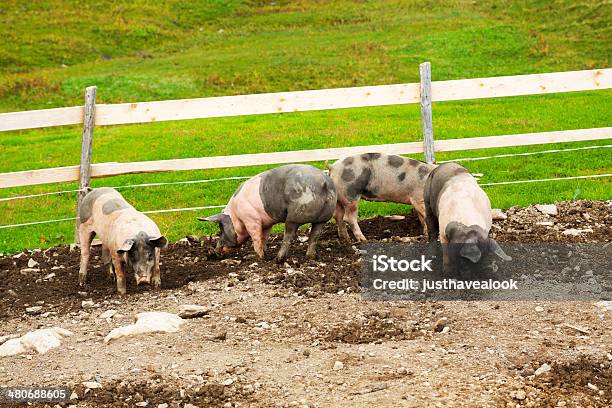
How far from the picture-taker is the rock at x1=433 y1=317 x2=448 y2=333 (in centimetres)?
688

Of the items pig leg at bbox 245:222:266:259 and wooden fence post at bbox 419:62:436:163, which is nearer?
pig leg at bbox 245:222:266:259

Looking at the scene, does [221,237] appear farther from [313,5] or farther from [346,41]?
[313,5]

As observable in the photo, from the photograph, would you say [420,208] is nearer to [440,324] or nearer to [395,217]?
[395,217]

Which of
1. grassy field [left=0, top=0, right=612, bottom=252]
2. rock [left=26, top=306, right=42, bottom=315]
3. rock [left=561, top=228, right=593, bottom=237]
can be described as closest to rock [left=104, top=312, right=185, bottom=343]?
rock [left=26, top=306, right=42, bottom=315]

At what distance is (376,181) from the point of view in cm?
958

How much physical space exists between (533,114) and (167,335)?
39.4ft

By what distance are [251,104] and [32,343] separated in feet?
14.1

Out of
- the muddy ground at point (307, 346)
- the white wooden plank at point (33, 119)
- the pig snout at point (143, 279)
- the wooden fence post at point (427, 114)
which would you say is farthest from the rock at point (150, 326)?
the wooden fence post at point (427, 114)

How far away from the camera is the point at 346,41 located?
29641mm

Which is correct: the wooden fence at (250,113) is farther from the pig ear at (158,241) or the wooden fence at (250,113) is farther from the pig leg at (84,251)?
the pig ear at (158,241)

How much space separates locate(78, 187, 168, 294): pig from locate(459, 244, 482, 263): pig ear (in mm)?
2650

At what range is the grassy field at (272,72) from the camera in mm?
12998

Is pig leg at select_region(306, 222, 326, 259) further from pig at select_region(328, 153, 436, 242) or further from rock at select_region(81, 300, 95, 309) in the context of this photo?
rock at select_region(81, 300, 95, 309)

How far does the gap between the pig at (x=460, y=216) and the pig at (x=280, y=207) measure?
3.43 ft
